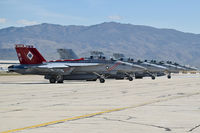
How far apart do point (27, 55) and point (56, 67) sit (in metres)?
2.98

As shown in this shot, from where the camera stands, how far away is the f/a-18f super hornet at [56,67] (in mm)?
32688

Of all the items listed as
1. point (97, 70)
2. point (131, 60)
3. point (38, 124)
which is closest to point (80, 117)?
point (38, 124)

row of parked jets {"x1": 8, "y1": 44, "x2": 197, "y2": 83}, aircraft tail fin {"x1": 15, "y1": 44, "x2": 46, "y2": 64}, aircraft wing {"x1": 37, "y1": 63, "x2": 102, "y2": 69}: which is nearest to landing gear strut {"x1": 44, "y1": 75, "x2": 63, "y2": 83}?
row of parked jets {"x1": 8, "y1": 44, "x2": 197, "y2": 83}

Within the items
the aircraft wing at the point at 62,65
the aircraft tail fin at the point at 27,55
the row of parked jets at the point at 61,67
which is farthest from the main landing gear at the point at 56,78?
the aircraft tail fin at the point at 27,55

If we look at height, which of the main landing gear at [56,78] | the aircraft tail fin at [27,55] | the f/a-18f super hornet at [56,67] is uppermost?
the aircraft tail fin at [27,55]

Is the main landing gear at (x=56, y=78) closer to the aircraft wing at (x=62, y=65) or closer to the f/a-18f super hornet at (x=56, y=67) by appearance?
the f/a-18f super hornet at (x=56, y=67)

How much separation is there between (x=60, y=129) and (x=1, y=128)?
1.37 meters

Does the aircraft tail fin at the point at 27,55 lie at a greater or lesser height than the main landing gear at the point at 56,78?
greater

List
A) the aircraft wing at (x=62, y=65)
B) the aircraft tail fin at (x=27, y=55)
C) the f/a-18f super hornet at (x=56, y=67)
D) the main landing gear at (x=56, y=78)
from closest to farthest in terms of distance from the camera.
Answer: the f/a-18f super hornet at (x=56, y=67) → the aircraft wing at (x=62, y=65) → the aircraft tail fin at (x=27, y=55) → the main landing gear at (x=56, y=78)

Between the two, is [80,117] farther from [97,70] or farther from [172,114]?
[97,70]

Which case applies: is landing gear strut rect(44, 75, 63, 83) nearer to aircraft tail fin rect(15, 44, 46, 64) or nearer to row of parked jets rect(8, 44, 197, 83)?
row of parked jets rect(8, 44, 197, 83)

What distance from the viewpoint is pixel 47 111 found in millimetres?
12055

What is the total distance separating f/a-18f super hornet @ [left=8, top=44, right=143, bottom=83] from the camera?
107 feet

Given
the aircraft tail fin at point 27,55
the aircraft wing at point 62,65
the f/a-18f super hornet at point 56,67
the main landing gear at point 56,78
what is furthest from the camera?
the main landing gear at point 56,78
